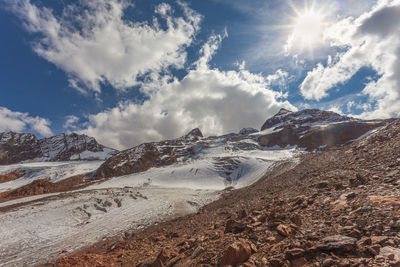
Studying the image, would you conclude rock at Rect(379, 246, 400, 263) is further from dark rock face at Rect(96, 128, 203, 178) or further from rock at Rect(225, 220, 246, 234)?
dark rock face at Rect(96, 128, 203, 178)

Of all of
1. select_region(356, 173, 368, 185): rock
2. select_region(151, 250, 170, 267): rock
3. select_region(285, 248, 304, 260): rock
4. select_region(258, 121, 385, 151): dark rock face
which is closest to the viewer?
select_region(285, 248, 304, 260): rock

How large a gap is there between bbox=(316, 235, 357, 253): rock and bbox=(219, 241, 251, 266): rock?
5.95 feet

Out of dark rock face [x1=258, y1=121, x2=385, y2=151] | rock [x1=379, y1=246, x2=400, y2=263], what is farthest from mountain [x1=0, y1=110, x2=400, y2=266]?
dark rock face [x1=258, y1=121, x2=385, y2=151]

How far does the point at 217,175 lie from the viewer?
58.4 m

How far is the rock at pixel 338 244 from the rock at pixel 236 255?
1814mm

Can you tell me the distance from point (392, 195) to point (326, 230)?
2853 mm

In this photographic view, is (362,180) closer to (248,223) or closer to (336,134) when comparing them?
(248,223)

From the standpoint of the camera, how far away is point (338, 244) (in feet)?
12.5

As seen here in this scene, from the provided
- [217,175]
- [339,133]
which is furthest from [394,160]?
[339,133]

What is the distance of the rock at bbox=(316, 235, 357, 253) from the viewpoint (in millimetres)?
3689

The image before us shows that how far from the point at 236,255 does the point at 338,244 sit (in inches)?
95.6

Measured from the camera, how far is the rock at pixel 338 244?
369 cm

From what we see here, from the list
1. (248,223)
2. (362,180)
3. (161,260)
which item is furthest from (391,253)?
(161,260)

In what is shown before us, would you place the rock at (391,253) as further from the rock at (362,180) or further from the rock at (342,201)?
the rock at (362,180)
